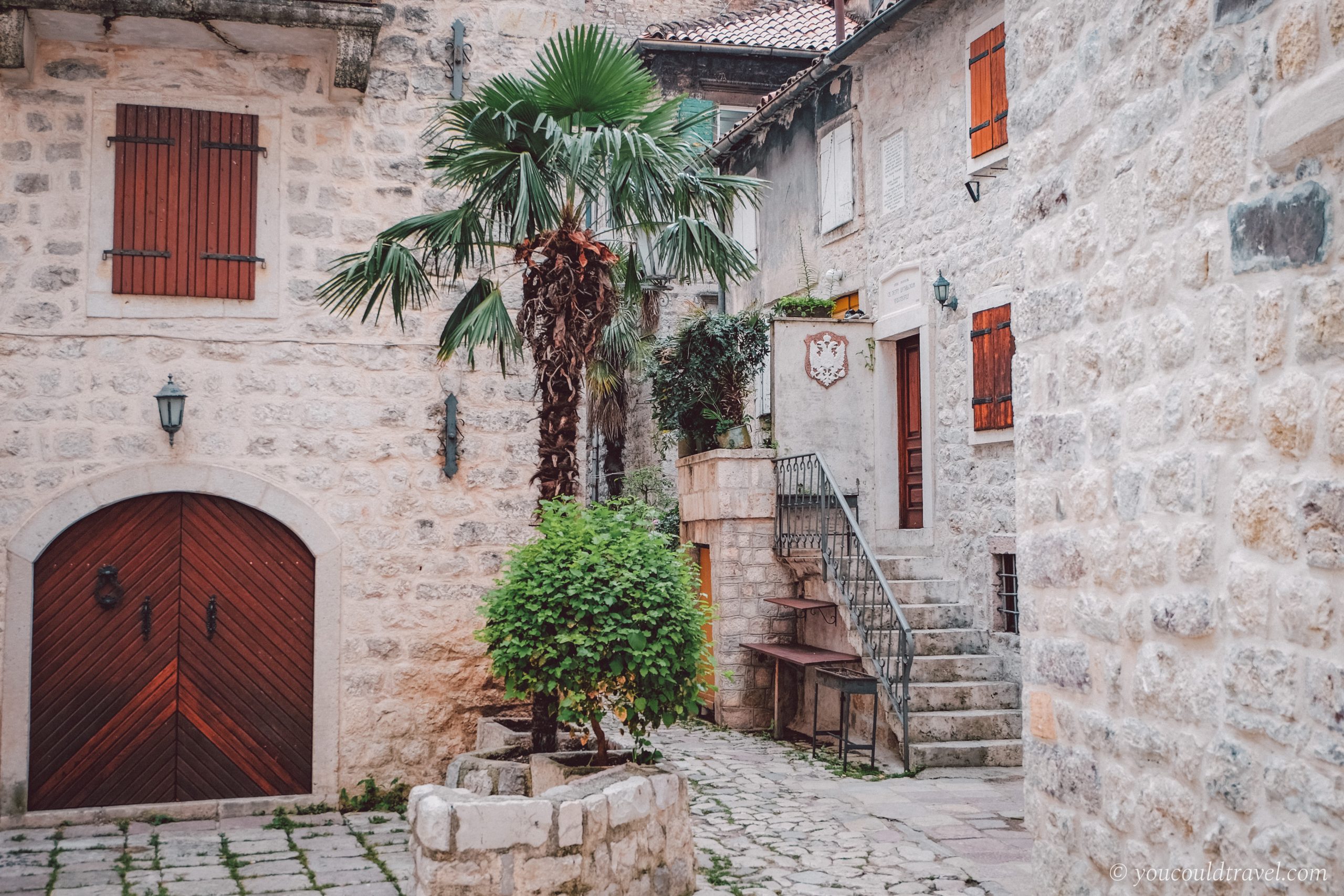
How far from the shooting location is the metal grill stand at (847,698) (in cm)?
893

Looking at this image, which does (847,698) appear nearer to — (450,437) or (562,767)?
(450,437)

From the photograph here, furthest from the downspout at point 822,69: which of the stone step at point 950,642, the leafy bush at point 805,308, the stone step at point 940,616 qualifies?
the stone step at point 950,642

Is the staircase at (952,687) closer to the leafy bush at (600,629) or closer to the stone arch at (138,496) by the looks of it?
the leafy bush at (600,629)

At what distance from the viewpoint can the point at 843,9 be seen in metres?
14.3

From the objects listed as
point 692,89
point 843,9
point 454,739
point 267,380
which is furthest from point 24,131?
point 692,89

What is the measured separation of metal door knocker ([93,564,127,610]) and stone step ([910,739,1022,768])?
5503 mm

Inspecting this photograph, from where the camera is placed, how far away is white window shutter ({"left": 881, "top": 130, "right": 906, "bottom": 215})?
1188 cm

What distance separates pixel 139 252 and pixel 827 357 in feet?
22.3

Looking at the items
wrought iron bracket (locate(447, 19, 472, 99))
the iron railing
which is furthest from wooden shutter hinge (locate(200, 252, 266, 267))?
the iron railing

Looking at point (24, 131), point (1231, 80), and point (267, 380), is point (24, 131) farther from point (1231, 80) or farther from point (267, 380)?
point (1231, 80)

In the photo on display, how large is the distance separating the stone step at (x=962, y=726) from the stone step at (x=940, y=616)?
3.94ft

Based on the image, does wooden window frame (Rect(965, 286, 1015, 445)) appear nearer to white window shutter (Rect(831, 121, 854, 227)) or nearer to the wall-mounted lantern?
white window shutter (Rect(831, 121, 854, 227))

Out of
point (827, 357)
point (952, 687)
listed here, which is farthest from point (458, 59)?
point (952, 687)

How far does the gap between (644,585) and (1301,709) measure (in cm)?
341
